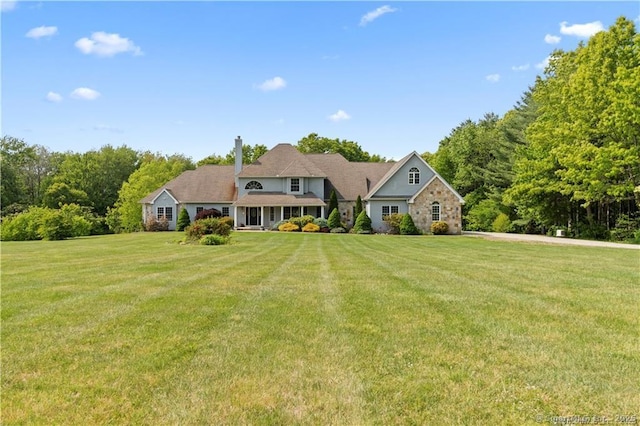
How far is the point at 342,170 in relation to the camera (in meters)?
41.3

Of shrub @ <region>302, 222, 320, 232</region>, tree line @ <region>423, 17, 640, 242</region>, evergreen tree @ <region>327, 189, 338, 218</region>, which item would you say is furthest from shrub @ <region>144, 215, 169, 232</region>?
tree line @ <region>423, 17, 640, 242</region>

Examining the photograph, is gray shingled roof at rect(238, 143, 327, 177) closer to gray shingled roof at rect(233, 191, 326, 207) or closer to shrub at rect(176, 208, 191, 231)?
gray shingled roof at rect(233, 191, 326, 207)

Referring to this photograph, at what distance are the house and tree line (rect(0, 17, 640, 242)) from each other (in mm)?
Result: 5746

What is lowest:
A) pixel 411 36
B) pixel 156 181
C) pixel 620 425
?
pixel 620 425

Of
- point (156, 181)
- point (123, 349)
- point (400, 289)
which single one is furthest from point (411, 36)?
point (156, 181)

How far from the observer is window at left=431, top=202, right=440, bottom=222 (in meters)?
33.8

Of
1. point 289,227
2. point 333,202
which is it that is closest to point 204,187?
point 289,227

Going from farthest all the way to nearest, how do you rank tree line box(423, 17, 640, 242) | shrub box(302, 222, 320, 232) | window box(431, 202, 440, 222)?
window box(431, 202, 440, 222) < shrub box(302, 222, 320, 232) < tree line box(423, 17, 640, 242)

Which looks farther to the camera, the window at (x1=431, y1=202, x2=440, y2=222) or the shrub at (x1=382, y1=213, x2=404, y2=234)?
the window at (x1=431, y1=202, x2=440, y2=222)

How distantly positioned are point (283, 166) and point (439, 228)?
1510 cm

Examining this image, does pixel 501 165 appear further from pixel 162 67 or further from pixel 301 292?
pixel 301 292

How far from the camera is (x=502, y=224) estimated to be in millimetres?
37594

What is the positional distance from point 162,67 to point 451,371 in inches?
670

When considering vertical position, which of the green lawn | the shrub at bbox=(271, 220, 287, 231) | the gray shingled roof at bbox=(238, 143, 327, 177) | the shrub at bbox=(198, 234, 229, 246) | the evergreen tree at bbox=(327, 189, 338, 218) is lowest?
the green lawn
